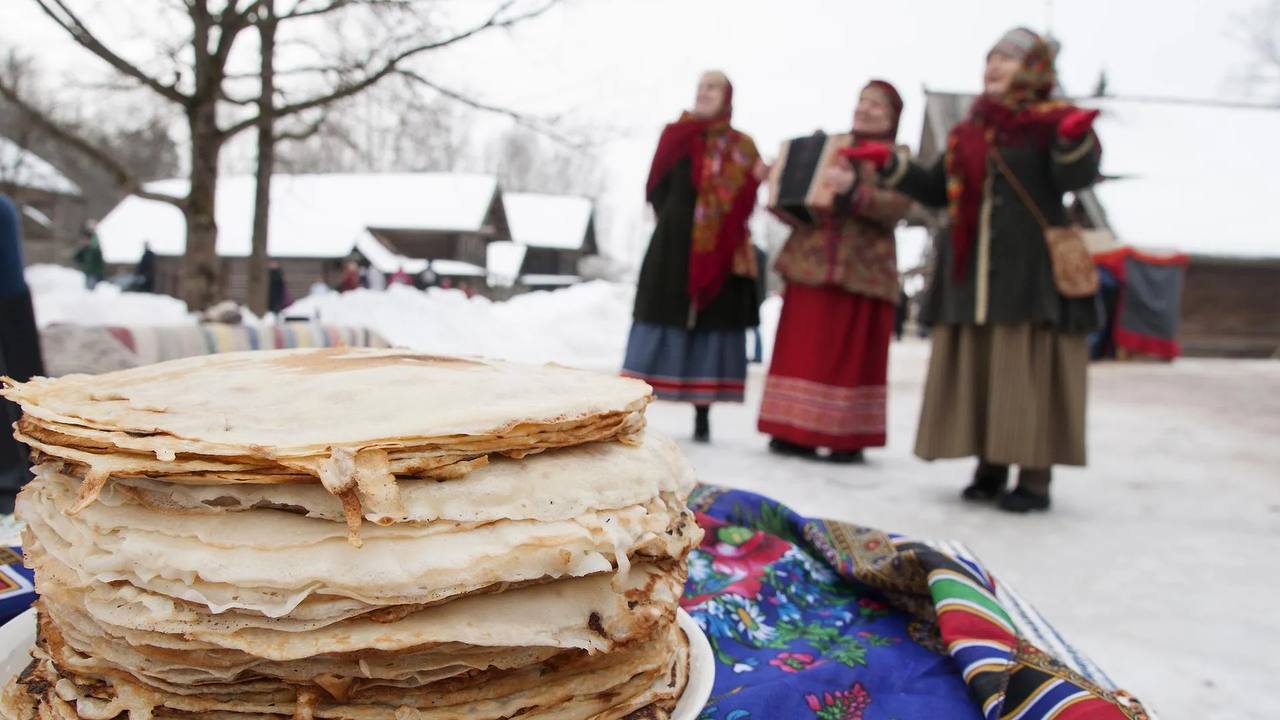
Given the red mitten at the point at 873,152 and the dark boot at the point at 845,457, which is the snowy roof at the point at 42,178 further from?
the red mitten at the point at 873,152

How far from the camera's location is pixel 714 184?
3750 mm

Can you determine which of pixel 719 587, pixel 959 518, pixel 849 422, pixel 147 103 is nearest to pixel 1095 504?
pixel 959 518

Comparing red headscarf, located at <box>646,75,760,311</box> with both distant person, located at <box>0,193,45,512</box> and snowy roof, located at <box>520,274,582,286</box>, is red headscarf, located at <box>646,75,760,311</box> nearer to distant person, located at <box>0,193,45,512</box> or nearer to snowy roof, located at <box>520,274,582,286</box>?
distant person, located at <box>0,193,45,512</box>

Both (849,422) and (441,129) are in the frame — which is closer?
(849,422)

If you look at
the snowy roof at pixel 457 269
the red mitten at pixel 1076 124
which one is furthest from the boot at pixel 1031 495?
the snowy roof at pixel 457 269

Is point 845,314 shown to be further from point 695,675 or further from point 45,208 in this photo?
point 45,208

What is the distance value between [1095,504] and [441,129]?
7.04 m

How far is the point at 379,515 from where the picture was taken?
59 centimetres

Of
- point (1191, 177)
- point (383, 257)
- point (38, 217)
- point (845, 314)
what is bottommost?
point (845, 314)

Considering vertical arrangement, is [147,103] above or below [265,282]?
above

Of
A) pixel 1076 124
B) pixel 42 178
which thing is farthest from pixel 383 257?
pixel 1076 124

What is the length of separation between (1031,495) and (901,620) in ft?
5.82

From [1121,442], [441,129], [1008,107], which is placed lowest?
[1121,442]

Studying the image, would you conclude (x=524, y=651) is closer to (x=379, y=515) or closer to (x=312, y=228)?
(x=379, y=515)
